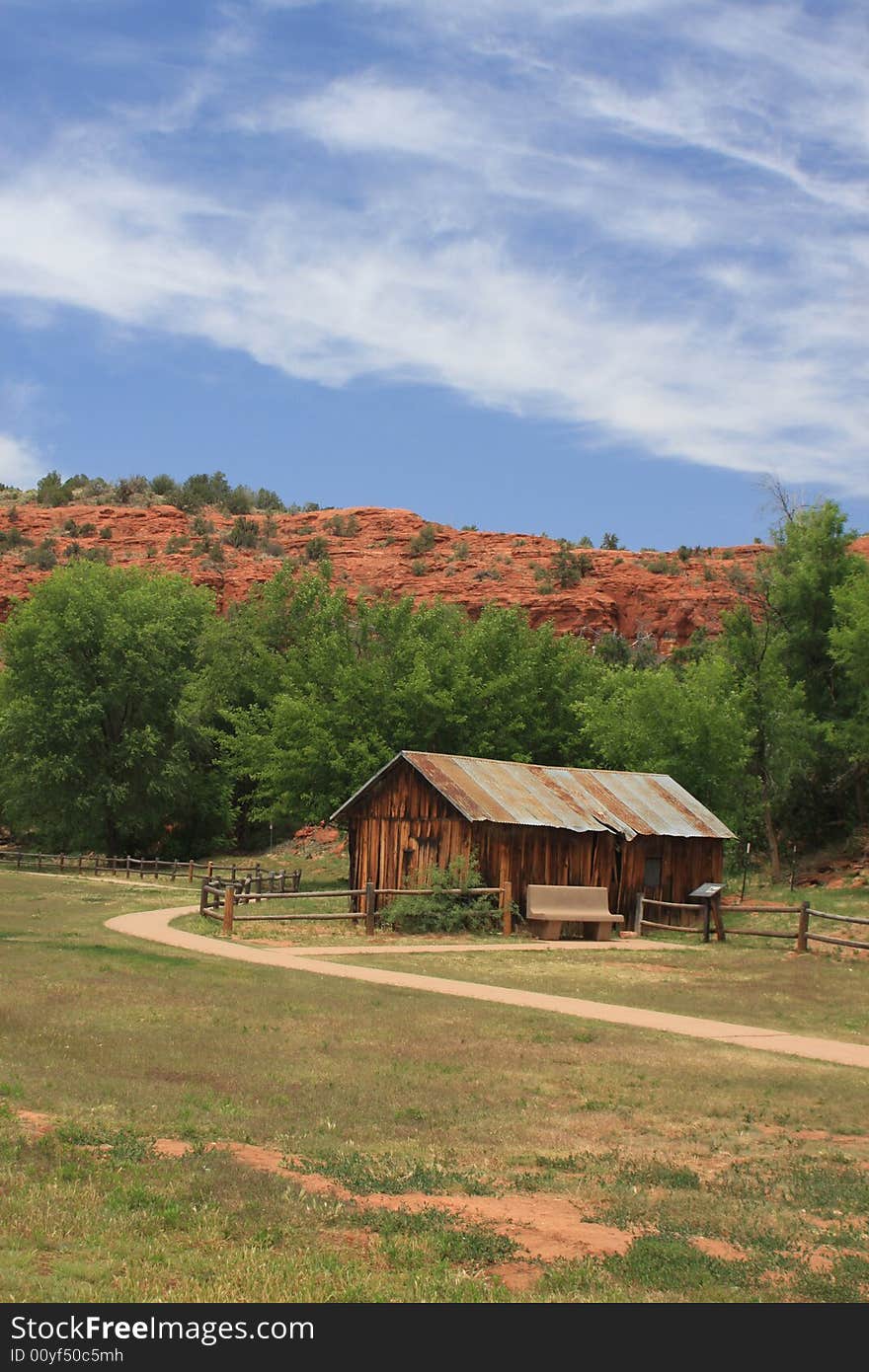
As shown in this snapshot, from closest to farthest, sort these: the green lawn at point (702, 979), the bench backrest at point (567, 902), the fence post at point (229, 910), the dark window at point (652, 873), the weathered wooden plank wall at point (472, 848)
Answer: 1. the green lawn at point (702, 979)
2. the fence post at point (229, 910)
3. the bench backrest at point (567, 902)
4. the weathered wooden plank wall at point (472, 848)
5. the dark window at point (652, 873)

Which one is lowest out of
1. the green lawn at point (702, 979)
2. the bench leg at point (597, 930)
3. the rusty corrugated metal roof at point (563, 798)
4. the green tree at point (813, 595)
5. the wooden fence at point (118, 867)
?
the wooden fence at point (118, 867)

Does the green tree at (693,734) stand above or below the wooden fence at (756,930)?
above

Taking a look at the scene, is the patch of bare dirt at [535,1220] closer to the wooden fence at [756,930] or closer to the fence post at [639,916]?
the wooden fence at [756,930]

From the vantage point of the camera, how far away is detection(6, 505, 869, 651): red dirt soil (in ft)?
297

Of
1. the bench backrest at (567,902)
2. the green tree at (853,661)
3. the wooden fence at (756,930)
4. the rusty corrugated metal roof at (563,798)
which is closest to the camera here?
the wooden fence at (756,930)

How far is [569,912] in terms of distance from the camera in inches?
1193

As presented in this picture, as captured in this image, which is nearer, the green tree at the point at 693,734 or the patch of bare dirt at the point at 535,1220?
the patch of bare dirt at the point at 535,1220

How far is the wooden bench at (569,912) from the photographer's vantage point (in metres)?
30.0

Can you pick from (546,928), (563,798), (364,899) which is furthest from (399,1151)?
(563,798)

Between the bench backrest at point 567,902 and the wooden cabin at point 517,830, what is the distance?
0.77 meters

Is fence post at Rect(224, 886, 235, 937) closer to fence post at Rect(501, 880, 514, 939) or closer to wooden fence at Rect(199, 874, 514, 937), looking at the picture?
wooden fence at Rect(199, 874, 514, 937)

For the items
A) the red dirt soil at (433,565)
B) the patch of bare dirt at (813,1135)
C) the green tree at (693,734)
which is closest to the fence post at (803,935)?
the patch of bare dirt at (813,1135)
